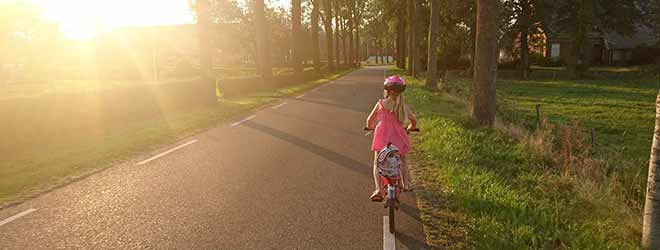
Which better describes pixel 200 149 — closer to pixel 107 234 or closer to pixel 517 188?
pixel 107 234

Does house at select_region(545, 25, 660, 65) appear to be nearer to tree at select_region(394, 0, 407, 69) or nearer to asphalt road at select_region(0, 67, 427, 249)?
tree at select_region(394, 0, 407, 69)

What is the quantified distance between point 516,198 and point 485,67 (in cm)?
703

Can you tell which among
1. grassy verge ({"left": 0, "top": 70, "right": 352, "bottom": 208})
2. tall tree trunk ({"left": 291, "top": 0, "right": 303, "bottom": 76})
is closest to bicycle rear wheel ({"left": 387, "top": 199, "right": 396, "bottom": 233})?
grassy verge ({"left": 0, "top": 70, "right": 352, "bottom": 208})

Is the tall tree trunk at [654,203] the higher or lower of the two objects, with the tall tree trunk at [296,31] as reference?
lower

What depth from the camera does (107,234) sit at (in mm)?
5176

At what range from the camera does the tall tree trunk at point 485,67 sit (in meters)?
11.8

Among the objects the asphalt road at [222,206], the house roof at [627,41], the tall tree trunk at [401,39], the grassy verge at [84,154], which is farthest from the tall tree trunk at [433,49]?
the house roof at [627,41]

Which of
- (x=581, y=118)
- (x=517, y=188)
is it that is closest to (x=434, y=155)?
(x=517, y=188)

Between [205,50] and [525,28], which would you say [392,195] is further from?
[525,28]

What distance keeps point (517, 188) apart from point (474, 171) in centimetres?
87

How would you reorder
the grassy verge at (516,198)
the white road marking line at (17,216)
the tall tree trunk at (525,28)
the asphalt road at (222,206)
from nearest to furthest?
the grassy verge at (516,198)
the asphalt road at (222,206)
the white road marking line at (17,216)
the tall tree trunk at (525,28)

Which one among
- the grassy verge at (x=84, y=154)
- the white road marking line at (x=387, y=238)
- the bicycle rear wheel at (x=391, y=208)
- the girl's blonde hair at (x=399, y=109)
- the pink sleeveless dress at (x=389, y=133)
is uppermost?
the girl's blonde hair at (x=399, y=109)

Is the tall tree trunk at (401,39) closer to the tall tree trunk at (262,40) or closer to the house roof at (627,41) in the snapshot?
the house roof at (627,41)

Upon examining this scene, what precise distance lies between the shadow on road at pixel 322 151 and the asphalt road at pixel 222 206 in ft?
0.07
